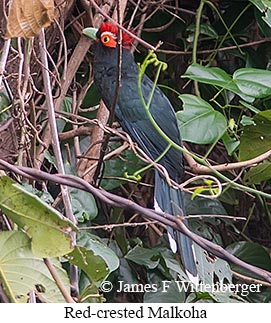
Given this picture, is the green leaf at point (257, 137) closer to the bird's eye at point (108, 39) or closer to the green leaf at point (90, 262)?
the bird's eye at point (108, 39)

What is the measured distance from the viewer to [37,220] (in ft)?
2.31

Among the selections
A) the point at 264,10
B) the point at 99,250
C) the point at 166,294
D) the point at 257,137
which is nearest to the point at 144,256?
the point at 166,294

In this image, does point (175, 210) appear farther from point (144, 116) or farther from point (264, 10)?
point (264, 10)

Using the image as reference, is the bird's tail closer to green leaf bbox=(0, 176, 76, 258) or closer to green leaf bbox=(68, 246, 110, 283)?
green leaf bbox=(68, 246, 110, 283)

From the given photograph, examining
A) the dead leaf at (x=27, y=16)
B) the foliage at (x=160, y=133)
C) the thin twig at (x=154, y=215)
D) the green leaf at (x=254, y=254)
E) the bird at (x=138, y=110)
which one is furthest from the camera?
the green leaf at (x=254, y=254)

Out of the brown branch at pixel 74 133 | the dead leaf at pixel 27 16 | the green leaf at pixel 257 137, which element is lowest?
the brown branch at pixel 74 133

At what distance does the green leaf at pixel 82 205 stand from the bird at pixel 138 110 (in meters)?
0.14

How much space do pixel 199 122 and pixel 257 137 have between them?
124 millimetres

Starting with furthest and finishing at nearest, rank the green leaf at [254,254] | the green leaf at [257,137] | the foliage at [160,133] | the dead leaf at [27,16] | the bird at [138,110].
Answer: the green leaf at [254,254], the bird at [138,110], the green leaf at [257,137], the foliage at [160,133], the dead leaf at [27,16]

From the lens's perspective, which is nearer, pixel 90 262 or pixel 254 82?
pixel 90 262

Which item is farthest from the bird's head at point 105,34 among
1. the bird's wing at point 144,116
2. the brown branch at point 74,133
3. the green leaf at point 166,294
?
the green leaf at point 166,294

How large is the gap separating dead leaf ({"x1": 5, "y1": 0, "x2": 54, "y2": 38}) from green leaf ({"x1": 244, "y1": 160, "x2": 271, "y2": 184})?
2.13 ft

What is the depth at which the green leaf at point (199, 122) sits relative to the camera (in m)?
1.33
